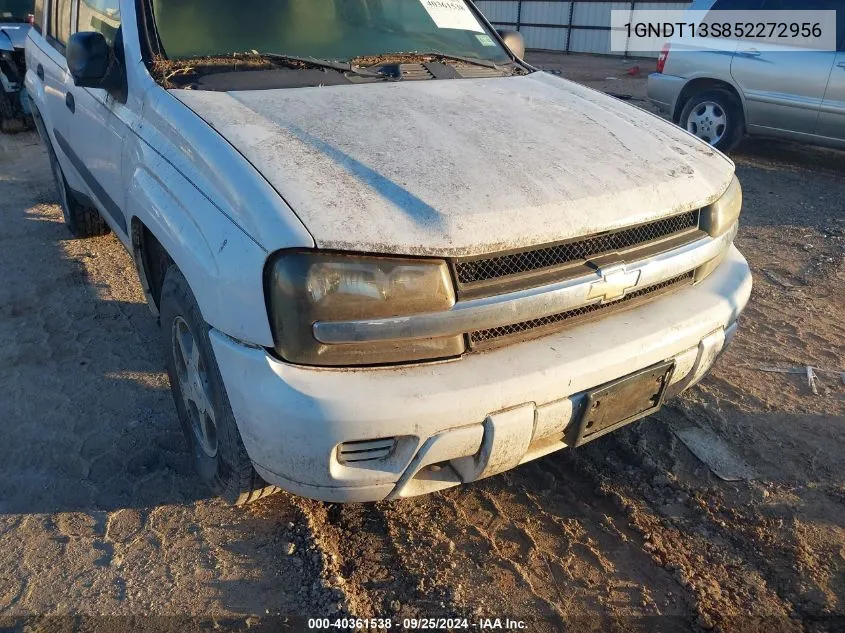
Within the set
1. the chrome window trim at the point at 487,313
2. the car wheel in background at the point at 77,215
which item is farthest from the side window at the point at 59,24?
the chrome window trim at the point at 487,313

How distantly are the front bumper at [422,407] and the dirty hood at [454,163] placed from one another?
32 cm

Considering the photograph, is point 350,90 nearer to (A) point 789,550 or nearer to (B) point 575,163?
(B) point 575,163

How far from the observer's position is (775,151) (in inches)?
290

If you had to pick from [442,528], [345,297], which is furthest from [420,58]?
[442,528]

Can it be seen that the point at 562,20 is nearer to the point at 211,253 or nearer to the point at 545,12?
the point at 545,12

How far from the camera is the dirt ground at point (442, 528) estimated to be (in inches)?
78.8

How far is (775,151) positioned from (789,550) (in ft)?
20.9

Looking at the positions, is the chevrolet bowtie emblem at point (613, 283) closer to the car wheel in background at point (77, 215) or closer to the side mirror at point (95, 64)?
the side mirror at point (95, 64)

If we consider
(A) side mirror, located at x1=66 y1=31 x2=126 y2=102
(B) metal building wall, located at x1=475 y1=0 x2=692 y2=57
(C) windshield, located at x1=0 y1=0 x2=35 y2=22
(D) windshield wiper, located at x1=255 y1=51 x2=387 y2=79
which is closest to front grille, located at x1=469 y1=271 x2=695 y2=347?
(D) windshield wiper, located at x1=255 y1=51 x2=387 y2=79

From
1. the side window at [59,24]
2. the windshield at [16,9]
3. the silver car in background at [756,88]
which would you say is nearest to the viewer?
the side window at [59,24]

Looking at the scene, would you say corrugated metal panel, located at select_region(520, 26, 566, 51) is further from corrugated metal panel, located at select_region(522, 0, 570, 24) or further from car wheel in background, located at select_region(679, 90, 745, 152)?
car wheel in background, located at select_region(679, 90, 745, 152)

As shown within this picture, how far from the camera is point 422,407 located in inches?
66.5

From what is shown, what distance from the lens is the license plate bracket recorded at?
1.93 meters

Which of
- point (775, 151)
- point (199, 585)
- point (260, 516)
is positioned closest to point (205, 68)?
point (260, 516)
